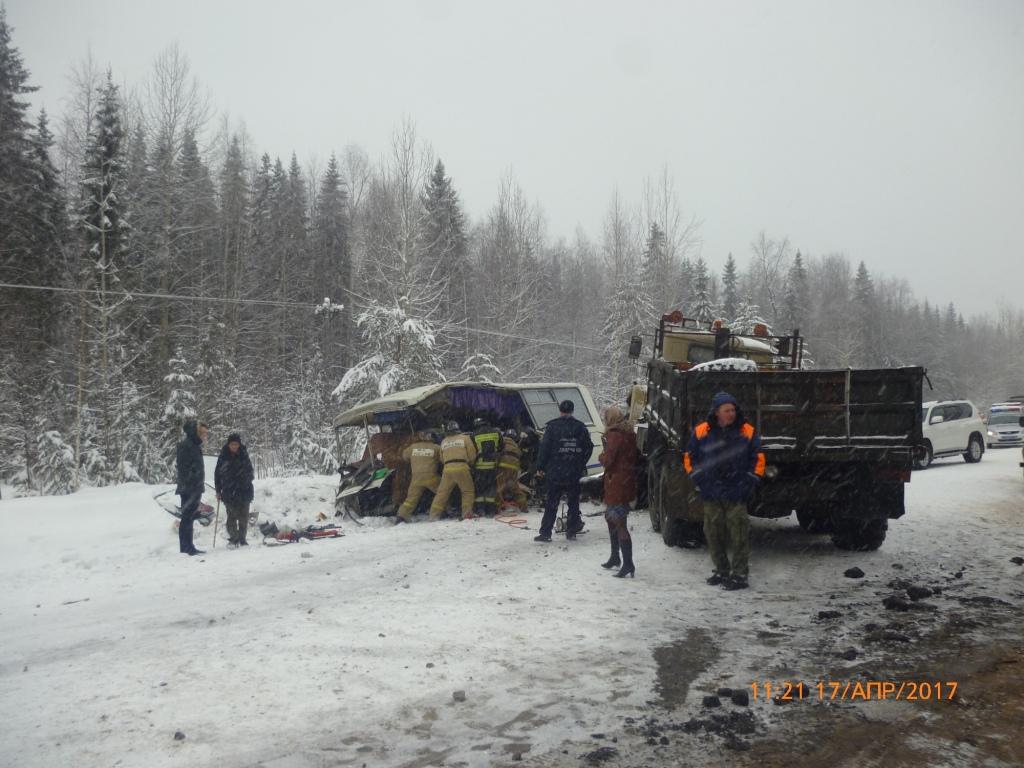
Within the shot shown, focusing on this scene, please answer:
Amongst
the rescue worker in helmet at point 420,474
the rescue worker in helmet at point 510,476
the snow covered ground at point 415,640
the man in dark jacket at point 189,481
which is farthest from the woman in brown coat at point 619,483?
the man in dark jacket at point 189,481

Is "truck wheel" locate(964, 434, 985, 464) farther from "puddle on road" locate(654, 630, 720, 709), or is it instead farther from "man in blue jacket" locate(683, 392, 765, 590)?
"puddle on road" locate(654, 630, 720, 709)

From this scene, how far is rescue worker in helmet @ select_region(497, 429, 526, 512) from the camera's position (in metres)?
13.2

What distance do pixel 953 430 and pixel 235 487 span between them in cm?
2093

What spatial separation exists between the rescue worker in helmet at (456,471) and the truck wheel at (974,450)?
1775 cm

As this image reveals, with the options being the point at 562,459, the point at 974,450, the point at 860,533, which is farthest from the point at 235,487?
the point at 974,450

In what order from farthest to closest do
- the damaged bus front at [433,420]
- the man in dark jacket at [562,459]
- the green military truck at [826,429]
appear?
the damaged bus front at [433,420] → the man in dark jacket at [562,459] → the green military truck at [826,429]

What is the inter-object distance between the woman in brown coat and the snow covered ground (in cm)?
29

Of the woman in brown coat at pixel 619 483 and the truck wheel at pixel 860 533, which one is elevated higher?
the woman in brown coat at pixel 619 483

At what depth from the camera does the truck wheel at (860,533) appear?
27.4 feet

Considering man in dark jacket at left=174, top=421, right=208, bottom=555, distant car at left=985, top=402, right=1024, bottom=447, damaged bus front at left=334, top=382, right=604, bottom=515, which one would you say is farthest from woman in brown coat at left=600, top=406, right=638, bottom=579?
distant car at left=985, top=402, right=1024, bottom=447

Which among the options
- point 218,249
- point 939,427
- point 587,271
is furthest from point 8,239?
point 587,271

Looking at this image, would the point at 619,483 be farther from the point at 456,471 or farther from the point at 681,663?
the point at 456,471

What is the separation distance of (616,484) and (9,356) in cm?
2458

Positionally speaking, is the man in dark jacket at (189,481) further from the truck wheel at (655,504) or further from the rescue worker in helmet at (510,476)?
the truck wheel at (655,504)
